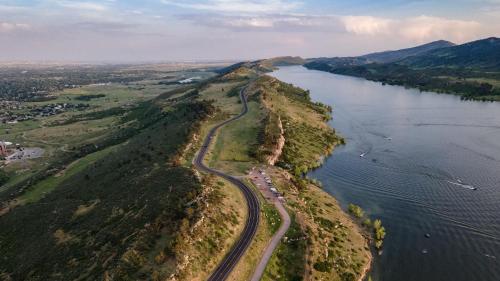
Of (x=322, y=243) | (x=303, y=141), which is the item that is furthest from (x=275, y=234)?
(x=303, y=141)

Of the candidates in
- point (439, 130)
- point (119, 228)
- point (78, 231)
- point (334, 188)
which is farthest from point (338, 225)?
point (439, 130)

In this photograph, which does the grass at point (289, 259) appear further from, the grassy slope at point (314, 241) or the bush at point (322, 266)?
the bush at point (322, 266)

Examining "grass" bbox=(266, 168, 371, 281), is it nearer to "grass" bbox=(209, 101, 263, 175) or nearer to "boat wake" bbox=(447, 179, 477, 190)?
"grass" bbox=(209, 101, 263, 175)

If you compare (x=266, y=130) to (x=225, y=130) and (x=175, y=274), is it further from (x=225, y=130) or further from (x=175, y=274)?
(x=175, y=274)

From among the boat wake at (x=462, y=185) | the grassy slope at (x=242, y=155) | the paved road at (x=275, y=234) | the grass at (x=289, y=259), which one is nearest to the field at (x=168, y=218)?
the grass at (x=289, y=259)

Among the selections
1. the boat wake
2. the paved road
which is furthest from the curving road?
the boat wake

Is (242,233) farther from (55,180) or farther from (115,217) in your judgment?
(55,180)
